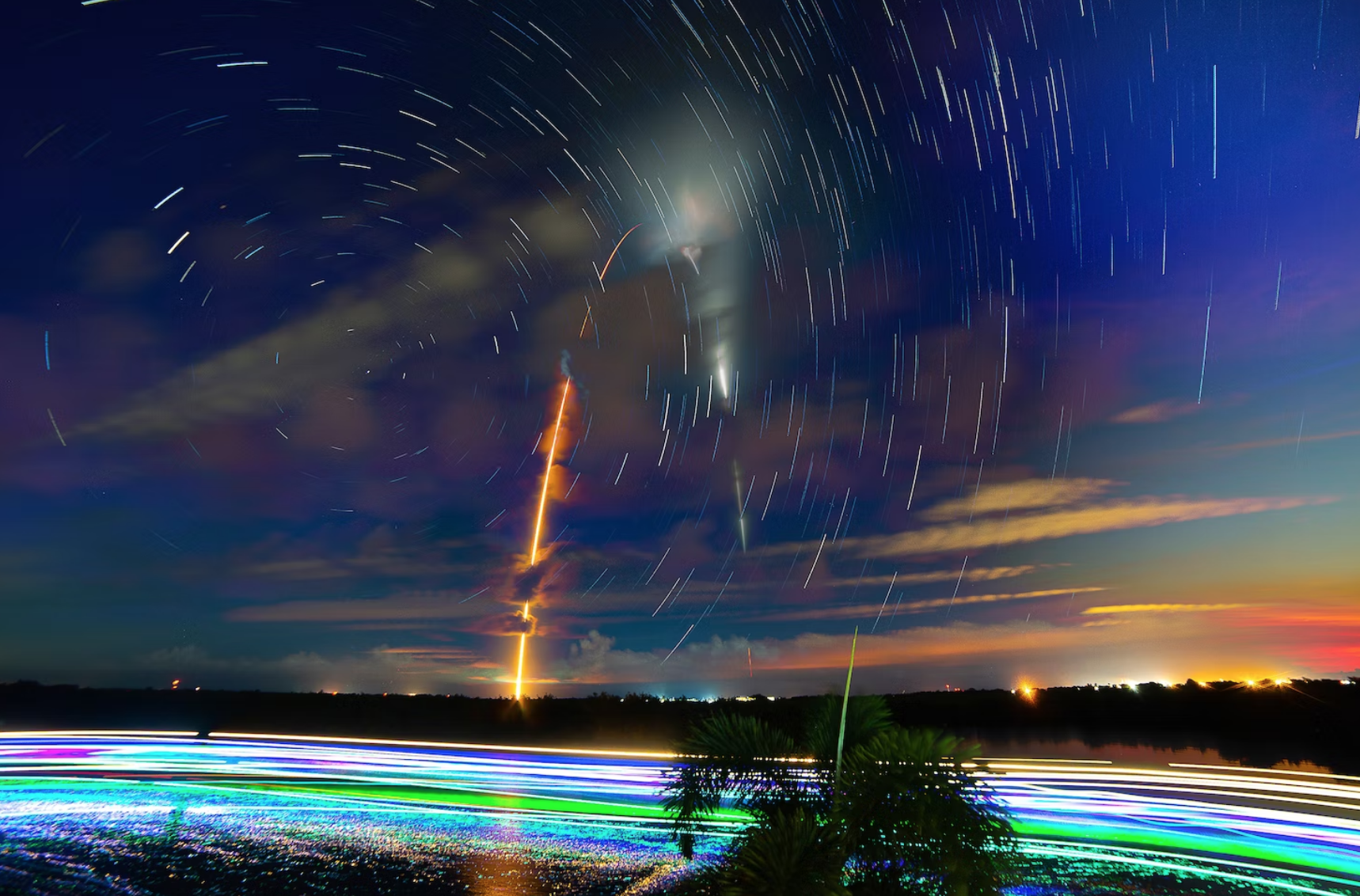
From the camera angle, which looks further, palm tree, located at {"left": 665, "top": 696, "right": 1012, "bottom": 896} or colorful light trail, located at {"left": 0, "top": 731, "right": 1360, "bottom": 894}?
colorful light trail, located at {"left": 0, "top": 731, "right": 1360, "bottom": 894}

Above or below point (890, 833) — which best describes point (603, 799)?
below

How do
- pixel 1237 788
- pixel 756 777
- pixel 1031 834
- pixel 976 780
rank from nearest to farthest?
pixel 976 780
pixel 756 777
pixel 1031 834
pixel 1237 788

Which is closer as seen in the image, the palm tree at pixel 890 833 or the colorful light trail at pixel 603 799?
the palm tree at pixel 890 833

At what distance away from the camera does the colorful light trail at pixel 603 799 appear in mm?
11109

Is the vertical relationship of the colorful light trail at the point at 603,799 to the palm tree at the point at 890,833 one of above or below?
below

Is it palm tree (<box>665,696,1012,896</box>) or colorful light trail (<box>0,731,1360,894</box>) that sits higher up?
palm tree (<box>665,696,1012,896</box>)

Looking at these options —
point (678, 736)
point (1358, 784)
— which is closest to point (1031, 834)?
point (678, 736)

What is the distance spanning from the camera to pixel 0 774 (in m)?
21.9

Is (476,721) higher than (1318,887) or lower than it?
lower

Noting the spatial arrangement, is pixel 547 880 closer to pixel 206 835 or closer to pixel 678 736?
pixel 678 736

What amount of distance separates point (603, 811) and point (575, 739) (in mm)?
22289

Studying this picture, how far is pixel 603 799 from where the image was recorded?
56.1 ft

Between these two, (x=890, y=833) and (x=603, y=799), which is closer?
(x=890, y=833)

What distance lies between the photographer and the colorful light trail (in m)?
11.1
